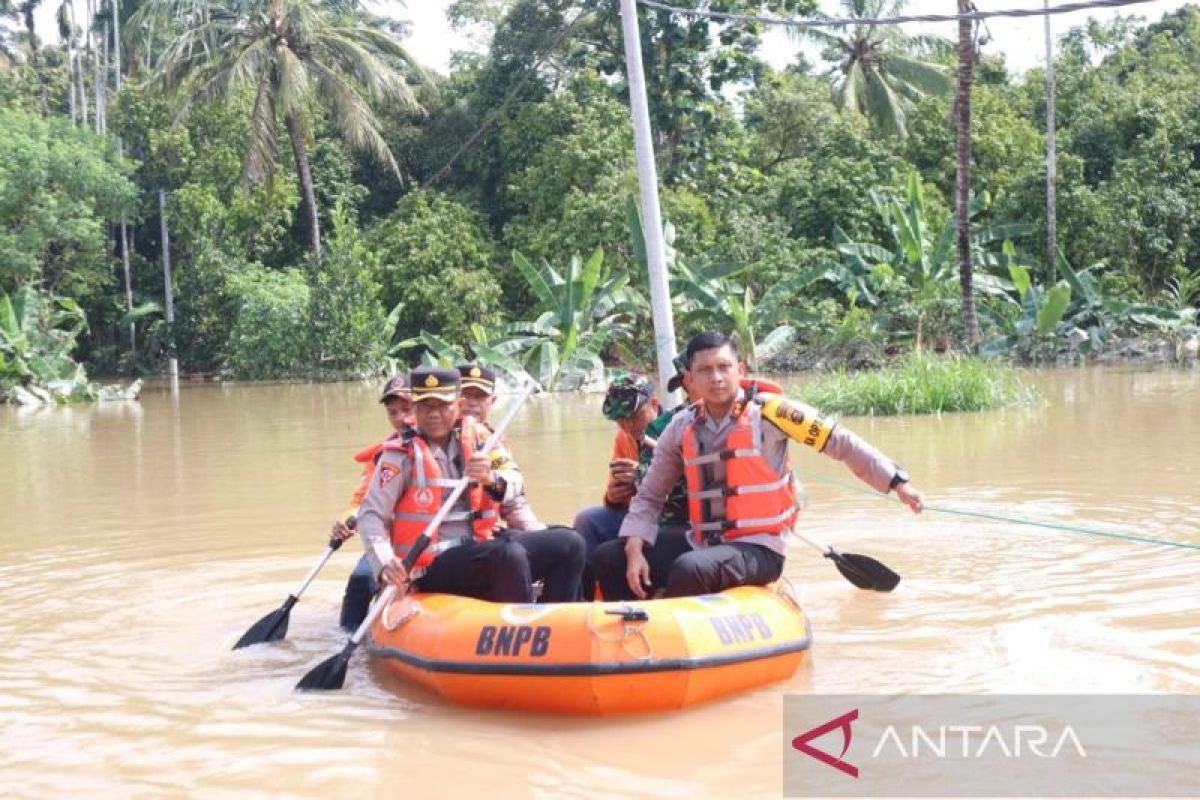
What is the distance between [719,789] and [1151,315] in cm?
1867

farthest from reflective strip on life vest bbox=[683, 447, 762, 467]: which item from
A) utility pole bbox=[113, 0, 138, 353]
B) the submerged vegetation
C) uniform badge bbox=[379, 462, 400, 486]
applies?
utility pole bbox=[113, 0, 138, 353]

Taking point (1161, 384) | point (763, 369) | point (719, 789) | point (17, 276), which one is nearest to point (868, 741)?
point (719, 789)

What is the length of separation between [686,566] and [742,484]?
40 cm

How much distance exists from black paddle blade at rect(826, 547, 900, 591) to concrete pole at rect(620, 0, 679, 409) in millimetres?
3097

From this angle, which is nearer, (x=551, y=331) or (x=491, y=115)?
(x=551, y=331)

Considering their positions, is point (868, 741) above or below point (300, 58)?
below

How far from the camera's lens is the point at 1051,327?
790 inches

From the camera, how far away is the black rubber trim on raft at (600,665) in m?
4.41

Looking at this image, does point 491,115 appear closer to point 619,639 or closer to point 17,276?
point 17,276

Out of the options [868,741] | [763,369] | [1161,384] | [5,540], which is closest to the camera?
[868,741]

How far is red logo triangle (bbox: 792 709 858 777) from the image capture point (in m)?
3.99

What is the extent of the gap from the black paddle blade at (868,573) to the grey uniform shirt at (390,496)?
1637mm

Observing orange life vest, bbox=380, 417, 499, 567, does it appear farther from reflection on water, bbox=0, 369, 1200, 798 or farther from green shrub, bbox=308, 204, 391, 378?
green shrub, bbox=308, 204, 391, 378

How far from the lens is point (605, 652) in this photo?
4.42 m
